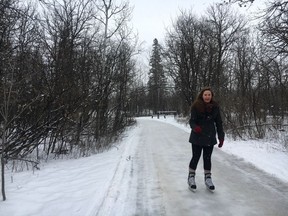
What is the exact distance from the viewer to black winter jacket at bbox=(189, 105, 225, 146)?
22.1 ft

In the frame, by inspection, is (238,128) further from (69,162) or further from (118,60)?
(69,162)

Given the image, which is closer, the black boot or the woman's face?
the black boot

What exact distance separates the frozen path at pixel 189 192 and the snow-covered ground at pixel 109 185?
16 mm

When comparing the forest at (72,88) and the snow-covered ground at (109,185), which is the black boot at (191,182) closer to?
the snow-covered ground at (109,185)

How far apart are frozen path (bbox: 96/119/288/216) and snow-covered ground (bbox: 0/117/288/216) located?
16mm

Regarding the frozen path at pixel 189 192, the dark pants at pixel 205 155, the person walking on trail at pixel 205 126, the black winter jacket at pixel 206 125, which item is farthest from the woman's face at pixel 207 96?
the frozen path at pixel 189 192

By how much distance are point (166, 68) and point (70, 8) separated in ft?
77.6

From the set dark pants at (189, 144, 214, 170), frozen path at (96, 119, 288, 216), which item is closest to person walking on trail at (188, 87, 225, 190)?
dark pants at (189, 144, 214, 170)

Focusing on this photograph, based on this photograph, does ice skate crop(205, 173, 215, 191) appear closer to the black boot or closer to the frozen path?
the frozen path

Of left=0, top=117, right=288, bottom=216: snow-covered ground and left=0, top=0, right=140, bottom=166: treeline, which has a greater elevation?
left=0, top=0, right=140, bottom=166: treeline

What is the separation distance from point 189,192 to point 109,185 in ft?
5.37

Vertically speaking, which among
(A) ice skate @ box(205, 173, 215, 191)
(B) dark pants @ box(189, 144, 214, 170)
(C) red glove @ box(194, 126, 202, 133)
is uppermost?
(C) red glove @ box(194, 126, 202, 133)

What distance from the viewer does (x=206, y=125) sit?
267 inches

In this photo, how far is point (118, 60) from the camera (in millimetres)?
16047
